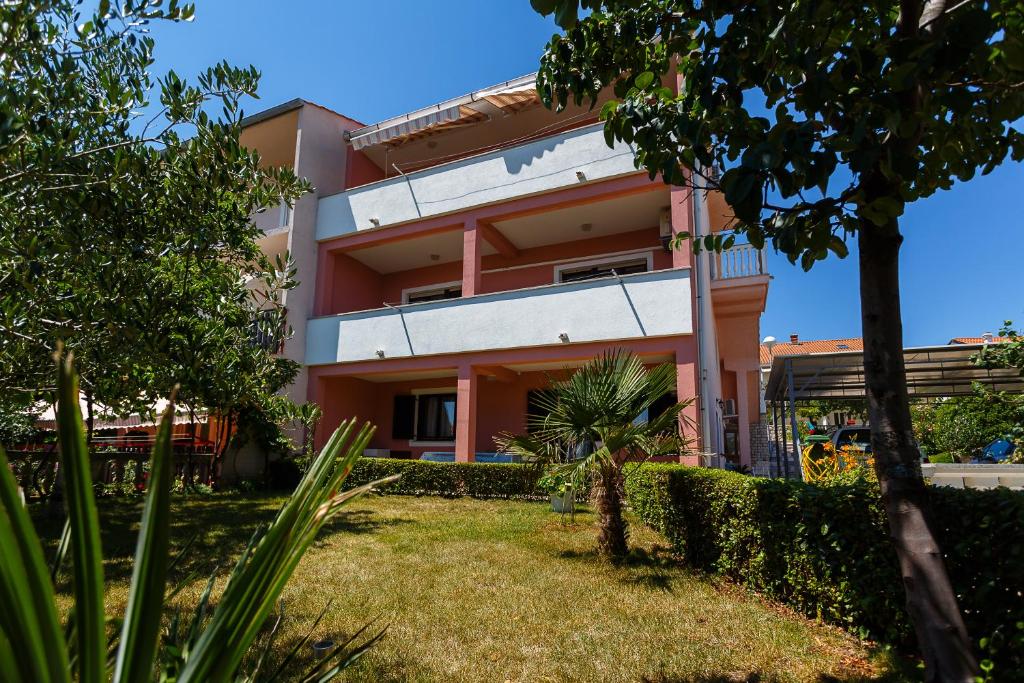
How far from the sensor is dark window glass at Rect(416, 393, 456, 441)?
18172 millimetres

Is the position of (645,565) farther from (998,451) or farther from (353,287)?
(998,451)

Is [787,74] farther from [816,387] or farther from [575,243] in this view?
[816,387]

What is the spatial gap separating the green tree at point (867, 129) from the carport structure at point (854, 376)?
8492 mm

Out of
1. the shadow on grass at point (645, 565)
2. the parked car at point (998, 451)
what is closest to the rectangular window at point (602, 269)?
the shadow on grass at point (645, 565)

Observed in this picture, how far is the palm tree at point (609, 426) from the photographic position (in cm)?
697

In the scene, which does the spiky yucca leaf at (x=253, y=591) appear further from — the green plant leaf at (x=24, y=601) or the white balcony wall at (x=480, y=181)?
the white balcony wall at (x=480, y=181)

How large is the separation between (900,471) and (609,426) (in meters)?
3.60

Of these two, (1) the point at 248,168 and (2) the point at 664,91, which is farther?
(1) the point at 248,168

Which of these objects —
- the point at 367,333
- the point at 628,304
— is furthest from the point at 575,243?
the point at 367,333

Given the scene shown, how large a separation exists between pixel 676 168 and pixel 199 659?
3.83 meters

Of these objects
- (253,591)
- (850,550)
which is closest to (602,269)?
(850,550)

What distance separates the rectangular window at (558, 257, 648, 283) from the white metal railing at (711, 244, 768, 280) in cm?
184

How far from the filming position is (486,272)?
17.7m

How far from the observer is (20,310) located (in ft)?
15.0
